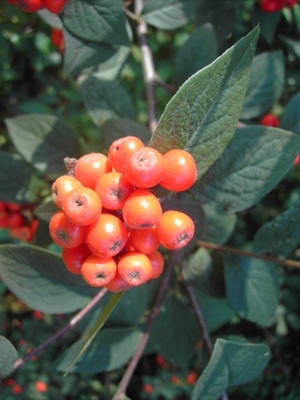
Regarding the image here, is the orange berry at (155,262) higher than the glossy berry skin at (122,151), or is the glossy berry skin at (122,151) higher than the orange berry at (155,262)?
the glossy berry skin at (122,151)

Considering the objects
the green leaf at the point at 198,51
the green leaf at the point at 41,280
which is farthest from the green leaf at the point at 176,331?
the green leaf at the point at 198,51

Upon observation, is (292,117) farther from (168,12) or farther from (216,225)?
(168,12)

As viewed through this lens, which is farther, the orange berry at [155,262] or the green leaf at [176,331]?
the green leaf at [176,331]

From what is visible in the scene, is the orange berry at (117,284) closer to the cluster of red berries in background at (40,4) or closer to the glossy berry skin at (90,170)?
the glossy berry skin at (90,170)

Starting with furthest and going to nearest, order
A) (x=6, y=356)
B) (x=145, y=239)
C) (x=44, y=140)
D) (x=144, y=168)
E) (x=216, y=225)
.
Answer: (x=216, y=225)
(x=44, y=140)
(x=6, y=356)
(x=145, y=239)
(x=144, y=168)

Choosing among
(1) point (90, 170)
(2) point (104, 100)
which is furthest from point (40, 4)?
(1) point (90, 170)

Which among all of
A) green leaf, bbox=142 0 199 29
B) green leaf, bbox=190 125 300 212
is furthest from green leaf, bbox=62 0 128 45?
green leaf, bbox=190 125 300 212
